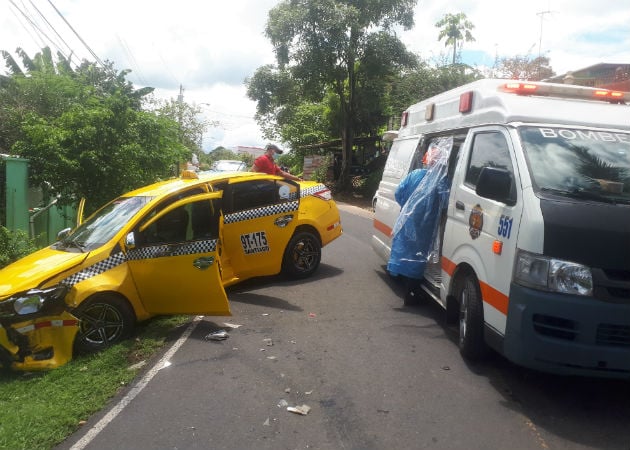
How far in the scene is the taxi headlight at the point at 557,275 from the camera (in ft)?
12.4

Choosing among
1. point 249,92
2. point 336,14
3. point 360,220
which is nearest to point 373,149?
point 249,92

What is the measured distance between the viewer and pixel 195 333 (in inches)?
231

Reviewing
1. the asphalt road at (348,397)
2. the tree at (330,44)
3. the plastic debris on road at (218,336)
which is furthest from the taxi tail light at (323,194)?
the tree at (330,44)

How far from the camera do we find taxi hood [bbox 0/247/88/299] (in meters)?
4.96

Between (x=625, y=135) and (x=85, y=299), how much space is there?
5.22 metres

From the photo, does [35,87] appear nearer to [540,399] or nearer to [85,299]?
[85,299]

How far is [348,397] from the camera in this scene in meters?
4.25

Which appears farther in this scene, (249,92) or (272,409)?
(249,92)

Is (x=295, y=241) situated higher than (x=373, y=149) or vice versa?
(x=373, y=149)

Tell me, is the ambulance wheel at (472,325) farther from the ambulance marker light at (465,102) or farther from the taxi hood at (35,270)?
the taxi hood at (35,270)

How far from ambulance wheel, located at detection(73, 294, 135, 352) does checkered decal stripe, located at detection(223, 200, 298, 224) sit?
1.97m

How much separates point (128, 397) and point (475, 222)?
341 cm

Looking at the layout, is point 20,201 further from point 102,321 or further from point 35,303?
point 35,303

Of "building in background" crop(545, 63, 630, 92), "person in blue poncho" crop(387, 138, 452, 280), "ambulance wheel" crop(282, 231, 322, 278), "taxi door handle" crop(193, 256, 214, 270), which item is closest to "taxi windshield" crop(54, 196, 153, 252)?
"taxi door handle" crop(193, 256, 214, 270)
